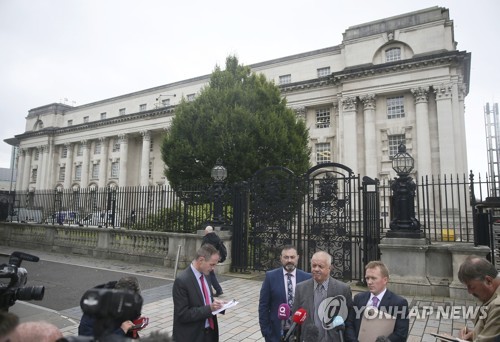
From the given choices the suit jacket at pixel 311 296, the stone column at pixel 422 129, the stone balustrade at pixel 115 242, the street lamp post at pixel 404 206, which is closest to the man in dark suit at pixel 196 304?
the suit jacket at pixel 311 296

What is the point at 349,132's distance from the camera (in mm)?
33375

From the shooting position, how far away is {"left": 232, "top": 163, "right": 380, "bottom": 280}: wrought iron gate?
9953 millimetres

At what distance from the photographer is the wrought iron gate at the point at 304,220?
9953 millimetres

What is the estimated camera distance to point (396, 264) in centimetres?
868

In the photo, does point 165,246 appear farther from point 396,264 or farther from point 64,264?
point 396,264

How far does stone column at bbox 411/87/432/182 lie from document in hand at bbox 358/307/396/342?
98.9 ft

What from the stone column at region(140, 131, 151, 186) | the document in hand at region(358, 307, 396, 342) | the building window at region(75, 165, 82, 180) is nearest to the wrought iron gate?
the document in hand at region(358, 307, 396, 342)

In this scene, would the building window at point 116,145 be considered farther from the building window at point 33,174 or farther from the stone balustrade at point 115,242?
the stone balustrade at point 115,242

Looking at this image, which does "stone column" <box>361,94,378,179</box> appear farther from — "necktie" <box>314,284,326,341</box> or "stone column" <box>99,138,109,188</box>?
"stone column" <box>99,138,109,188</box>

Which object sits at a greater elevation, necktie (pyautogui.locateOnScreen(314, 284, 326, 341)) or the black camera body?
the black camera body

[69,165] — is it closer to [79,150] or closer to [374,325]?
[79,150]

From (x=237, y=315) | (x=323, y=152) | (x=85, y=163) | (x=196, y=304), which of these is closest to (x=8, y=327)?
(x=196, y=304)

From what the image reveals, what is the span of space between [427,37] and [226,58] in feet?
67.2

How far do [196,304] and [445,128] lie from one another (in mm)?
31853
